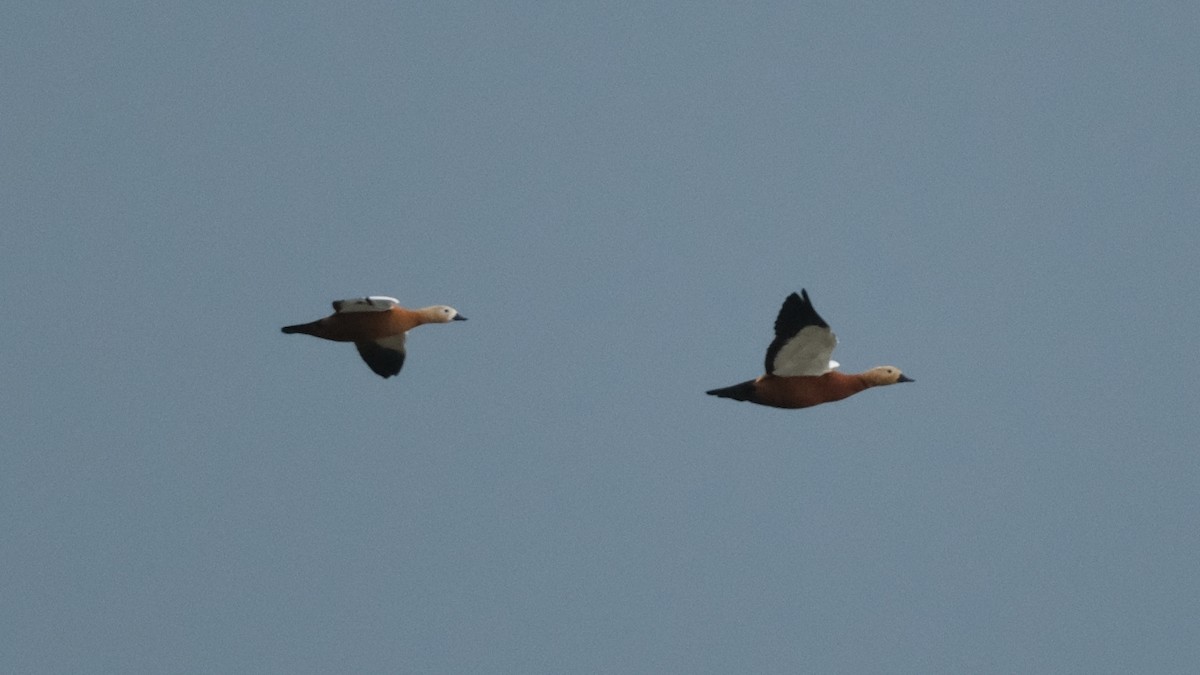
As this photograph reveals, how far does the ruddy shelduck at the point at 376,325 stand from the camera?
119 feet

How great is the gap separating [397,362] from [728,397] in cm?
799

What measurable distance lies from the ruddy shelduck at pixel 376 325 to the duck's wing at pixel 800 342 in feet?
22.5

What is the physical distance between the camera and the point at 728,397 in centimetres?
3366

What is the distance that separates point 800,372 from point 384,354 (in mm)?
8960

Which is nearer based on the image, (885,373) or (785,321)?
(785,321)

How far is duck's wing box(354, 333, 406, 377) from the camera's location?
39.2 metres

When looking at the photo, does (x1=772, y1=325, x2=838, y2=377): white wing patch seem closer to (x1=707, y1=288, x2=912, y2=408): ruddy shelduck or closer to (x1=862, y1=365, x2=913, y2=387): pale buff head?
(x1=707, y1=288, x2=912, y2=408): ruddy shelduck

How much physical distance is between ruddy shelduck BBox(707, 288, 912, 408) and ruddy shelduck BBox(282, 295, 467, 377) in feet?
20.9

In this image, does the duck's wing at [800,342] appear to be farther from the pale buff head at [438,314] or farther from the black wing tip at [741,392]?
the pale buff head at [438,314]

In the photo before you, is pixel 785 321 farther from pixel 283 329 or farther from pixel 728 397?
pixel 283 329

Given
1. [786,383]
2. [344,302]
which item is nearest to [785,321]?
[786,383]

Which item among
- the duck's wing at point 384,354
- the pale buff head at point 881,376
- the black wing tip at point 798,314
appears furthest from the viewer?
the duck's wing at point 384,354

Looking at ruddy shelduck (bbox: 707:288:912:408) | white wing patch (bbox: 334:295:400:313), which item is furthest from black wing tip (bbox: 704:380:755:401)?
white wing patch (bbox: 334:295:400:313)

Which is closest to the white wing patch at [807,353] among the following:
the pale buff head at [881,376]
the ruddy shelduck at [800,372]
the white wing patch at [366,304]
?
the ruddy shelduck at [800,372]
